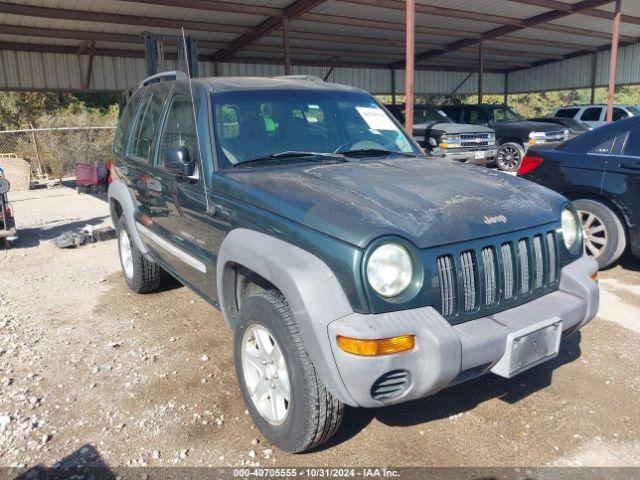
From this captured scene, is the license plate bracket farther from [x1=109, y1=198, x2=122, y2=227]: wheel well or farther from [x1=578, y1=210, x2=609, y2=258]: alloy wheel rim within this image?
[x1=109, y1=198, x2=122, y2=227]: wheel well

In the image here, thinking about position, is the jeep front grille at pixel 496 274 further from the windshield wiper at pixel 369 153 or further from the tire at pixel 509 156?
the tire at pixel 509 156

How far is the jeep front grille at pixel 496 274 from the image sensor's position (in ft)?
7.85

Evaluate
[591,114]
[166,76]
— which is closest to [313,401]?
[166,76]

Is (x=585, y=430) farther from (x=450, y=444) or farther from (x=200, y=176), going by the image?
(x=200, y=176)

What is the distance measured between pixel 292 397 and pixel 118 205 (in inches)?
142

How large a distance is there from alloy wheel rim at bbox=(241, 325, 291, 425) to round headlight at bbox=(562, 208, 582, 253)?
5.69ft

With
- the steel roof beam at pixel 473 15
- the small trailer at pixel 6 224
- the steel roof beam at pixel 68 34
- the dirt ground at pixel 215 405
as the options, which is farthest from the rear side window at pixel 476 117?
the small trailer at pixel 6 224

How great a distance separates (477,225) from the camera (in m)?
2.52

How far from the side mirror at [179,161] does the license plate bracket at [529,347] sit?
6.85ft

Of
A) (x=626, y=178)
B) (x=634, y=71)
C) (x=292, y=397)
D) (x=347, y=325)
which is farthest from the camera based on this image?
(x=634, y=71)

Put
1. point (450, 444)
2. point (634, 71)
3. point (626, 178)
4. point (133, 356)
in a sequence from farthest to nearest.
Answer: point (634, 71), point (626, 178), point (133, 356), point (450, 444)

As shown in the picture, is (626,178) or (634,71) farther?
(634,71)

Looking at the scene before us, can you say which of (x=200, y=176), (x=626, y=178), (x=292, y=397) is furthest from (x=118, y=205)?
(x=626, y=178)

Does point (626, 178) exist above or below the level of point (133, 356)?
above
